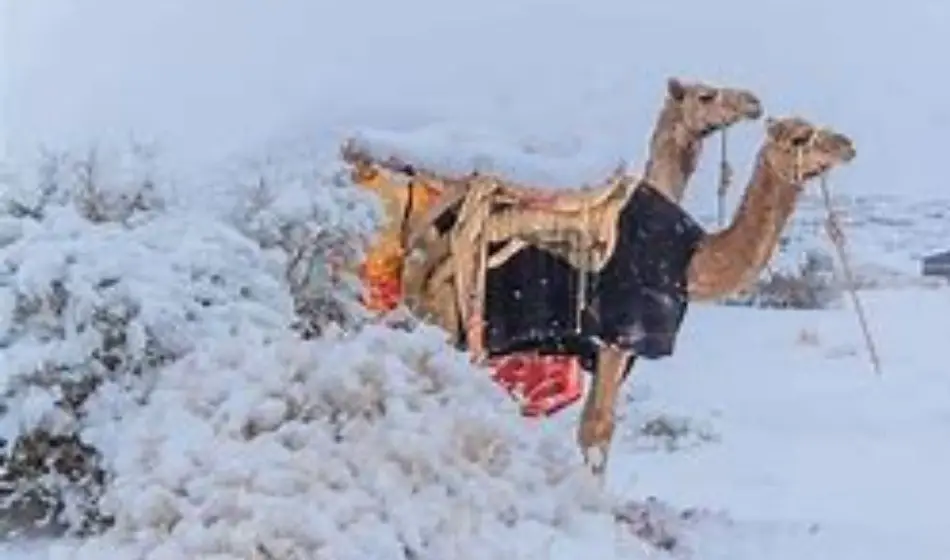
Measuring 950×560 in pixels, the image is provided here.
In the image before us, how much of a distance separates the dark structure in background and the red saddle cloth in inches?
12.6

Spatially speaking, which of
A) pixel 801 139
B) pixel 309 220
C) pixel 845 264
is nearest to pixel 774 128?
pixel 801 139

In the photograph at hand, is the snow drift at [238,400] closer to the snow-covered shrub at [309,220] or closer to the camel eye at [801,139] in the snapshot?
the snow-covered shrub at [309,220]

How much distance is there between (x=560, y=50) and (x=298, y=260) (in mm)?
300

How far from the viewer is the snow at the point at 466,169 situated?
1889 millimetres

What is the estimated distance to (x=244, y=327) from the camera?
1.93 m

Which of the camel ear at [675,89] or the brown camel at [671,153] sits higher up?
the camel ear at [675,89]

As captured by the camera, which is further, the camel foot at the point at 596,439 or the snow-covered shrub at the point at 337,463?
the camel foot at the point at 596,439

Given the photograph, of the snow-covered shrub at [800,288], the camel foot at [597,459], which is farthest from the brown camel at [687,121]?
the camel foot at [597,459]

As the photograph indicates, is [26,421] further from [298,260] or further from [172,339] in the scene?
[298,260]

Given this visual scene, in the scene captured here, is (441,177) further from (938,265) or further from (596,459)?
(938,265)

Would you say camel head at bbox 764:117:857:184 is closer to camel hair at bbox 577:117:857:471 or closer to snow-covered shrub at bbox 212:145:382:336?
camel hair at bbox 577:117:857:471

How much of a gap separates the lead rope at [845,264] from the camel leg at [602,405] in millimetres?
204

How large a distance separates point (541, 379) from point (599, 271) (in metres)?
0.11

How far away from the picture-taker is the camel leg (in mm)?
1959
